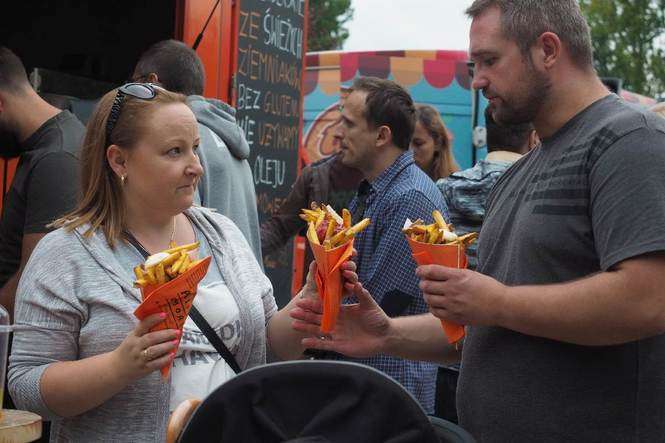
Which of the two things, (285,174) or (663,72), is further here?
(663,72)

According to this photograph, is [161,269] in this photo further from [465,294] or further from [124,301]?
[465,294]

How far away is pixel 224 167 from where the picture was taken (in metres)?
4.36

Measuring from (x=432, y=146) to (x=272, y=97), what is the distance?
1.14 m

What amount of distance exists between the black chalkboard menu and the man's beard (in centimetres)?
335

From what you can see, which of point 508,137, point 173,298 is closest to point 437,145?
point 508,137

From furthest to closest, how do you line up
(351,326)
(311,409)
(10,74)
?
(10,74) → (351,326) → (311,409)

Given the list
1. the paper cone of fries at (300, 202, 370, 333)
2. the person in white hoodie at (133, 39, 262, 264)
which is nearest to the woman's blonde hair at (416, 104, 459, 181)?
the person in white hoodie at (133, 39, 262, 264)

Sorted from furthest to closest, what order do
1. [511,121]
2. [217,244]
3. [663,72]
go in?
1. [663,72]
2. [217,244]
3. [511,121]

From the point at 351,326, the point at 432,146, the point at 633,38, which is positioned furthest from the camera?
the point at 633,38

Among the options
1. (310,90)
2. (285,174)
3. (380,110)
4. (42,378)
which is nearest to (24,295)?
(42,378)

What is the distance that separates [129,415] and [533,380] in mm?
1118

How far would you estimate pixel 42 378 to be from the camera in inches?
101

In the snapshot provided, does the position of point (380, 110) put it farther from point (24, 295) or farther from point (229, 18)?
point (24, 295)

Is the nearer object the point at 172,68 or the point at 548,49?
the point at 548,49
